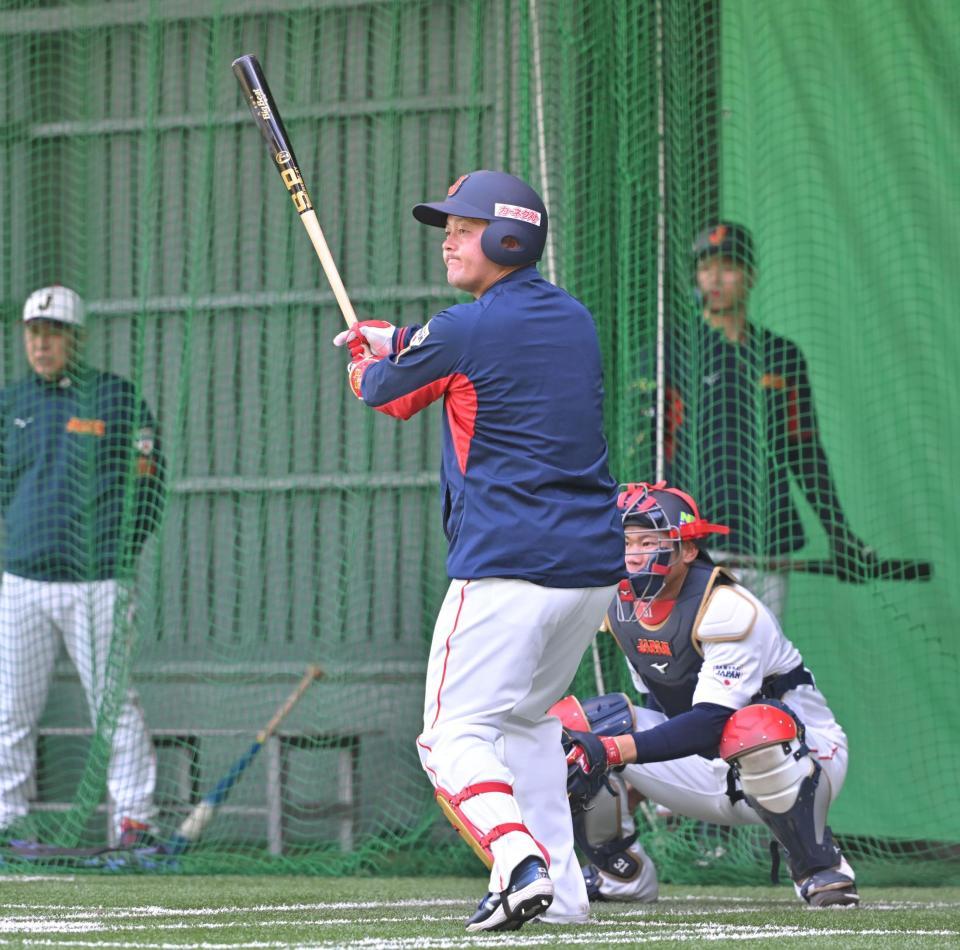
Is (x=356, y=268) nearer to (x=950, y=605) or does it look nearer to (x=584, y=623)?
(x=950, y=605)

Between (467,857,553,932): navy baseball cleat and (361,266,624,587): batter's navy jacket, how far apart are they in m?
0.62

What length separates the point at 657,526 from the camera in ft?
15.4

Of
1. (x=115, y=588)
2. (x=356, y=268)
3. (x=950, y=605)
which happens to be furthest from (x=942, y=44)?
(x=115, y=588)

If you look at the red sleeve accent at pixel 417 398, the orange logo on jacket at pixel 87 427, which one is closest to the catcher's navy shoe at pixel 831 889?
the red sleeve accent at pixel 417 398

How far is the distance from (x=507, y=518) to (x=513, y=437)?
0.19 metres

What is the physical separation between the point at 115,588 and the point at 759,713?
122 inches

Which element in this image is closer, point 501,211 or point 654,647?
point 501,211

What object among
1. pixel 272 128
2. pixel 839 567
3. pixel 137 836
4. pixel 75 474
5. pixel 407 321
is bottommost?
pixel 137 836

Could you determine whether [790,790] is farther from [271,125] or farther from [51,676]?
[51,676]

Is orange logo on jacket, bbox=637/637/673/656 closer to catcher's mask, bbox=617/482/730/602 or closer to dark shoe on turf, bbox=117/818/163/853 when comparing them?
catcher's mask, bbox=617/482/730/602

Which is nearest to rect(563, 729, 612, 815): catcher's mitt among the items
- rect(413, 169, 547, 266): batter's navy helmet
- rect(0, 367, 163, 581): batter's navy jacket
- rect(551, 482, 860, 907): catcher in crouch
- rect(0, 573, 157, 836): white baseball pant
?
rect(551, 482, 860, 907): catcher in crouch

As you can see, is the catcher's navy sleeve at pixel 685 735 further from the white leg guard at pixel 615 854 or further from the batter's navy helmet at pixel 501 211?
the batter's navy helmet at pixel 501 211

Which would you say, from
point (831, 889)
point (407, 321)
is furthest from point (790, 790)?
point (407, 321)

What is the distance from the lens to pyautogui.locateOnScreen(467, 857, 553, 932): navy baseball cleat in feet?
11.7
